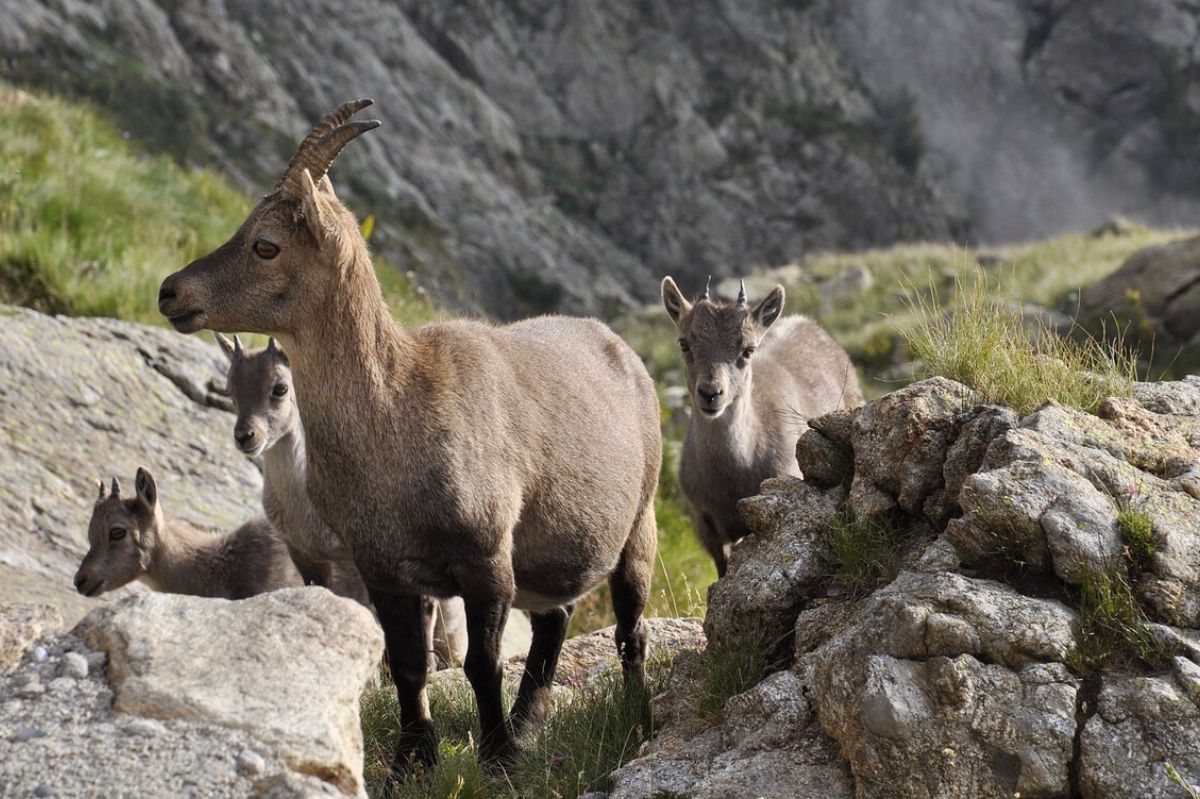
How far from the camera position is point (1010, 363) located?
5.96m

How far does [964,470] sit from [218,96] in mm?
27315

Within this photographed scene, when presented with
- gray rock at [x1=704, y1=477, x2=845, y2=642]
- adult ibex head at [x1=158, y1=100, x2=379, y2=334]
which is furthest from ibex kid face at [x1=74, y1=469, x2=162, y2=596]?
gray rock at [x1=704, y1=477, x2=845, y2=642]

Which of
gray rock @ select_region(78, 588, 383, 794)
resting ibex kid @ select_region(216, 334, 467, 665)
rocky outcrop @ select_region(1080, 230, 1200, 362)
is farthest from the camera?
rocky outcrop @ select_region(1080, 230, 1200, 362)

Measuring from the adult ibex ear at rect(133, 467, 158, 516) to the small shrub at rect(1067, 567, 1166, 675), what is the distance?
599 cm

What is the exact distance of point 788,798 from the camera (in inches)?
187

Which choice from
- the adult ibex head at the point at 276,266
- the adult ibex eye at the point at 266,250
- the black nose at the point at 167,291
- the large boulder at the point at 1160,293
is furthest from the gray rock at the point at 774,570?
the large boulder at the point at 1160,293

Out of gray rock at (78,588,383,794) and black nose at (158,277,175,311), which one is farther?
black nose at (158,277,175,311)

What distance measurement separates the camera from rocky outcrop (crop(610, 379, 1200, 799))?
14.7ft

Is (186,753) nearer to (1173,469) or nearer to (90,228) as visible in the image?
(1173,469)

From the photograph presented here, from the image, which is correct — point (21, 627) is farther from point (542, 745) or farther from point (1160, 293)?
point (1160, 293)

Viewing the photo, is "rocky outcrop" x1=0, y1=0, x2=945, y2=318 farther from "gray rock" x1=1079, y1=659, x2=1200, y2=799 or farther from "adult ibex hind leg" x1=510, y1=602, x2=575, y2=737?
"gray rock" x1=1079, y1=659, x2=1200, y2=799

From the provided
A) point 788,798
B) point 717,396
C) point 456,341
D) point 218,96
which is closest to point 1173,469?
point 788,798

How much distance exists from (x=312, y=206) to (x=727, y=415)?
450cm

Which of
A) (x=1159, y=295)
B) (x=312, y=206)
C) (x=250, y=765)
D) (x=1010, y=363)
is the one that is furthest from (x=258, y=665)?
(x=1159, y=295)
